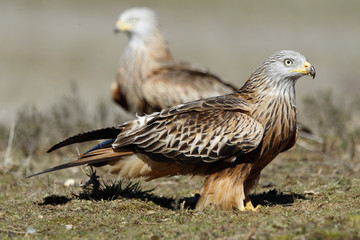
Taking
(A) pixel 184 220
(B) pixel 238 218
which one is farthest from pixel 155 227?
(B) pixel 238 218

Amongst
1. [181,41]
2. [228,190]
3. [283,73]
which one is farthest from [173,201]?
[181,41]

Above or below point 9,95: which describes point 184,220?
above

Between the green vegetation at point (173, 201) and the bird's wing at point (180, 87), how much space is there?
173 centimetres

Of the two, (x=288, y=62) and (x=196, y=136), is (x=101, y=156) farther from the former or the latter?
(x=288, y=62)

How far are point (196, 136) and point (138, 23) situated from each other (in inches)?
Result: 235

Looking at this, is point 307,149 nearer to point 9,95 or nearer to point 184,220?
point 184,220

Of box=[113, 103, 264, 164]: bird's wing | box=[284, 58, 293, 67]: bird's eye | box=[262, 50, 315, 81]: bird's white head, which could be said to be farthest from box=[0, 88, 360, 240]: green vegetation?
box=[284, 58, 293, 67]: bird's eye

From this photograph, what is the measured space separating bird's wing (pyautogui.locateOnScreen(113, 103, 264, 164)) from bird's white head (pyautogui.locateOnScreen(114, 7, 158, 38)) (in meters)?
5.43

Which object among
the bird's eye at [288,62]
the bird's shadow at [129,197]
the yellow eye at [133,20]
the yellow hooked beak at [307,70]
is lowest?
the bird's shadow at [129,197]

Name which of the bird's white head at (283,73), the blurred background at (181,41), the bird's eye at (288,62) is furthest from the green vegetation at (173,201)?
the blurred background at (181,41)

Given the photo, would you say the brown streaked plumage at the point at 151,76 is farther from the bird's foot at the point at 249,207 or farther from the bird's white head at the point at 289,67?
the bird's foot at the point at 249,207

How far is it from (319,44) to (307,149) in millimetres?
24296

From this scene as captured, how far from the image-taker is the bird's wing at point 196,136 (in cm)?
588

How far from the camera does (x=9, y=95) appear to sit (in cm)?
1702
